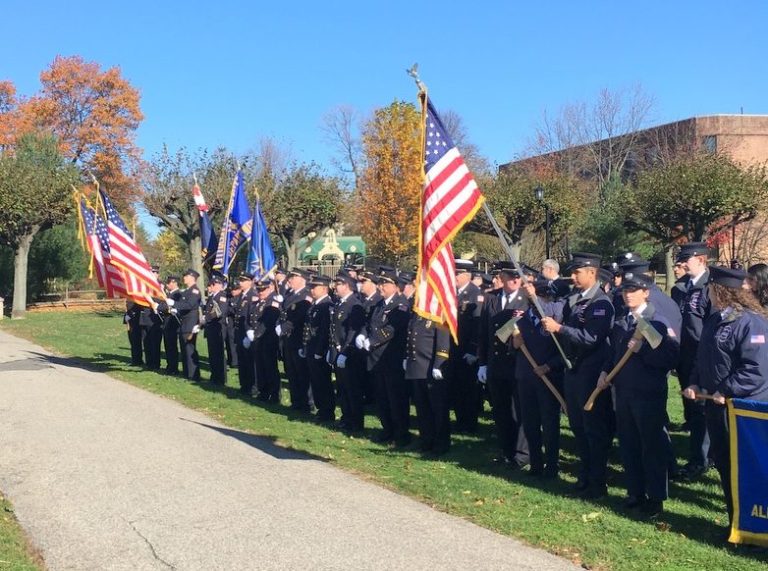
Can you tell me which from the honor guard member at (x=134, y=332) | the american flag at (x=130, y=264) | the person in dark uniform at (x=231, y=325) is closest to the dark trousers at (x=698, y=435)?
the person in dark uniform at (x=231, y=325)

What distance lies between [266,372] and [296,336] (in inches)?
54.6

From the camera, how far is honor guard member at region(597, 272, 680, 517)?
20.2 feet

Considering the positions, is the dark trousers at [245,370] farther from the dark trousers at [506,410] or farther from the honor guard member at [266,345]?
the dark trousers at [506,410]

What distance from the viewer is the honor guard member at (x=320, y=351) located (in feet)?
34.0

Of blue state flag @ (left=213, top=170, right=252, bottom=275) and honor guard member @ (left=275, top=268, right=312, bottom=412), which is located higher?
blue state flag @ (left=213, top=170, right=252, bottom=275)

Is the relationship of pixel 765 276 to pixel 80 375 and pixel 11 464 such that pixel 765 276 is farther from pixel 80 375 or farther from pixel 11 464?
pixel 80 375

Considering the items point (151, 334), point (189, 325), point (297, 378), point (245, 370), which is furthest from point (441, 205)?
point (151, 334)

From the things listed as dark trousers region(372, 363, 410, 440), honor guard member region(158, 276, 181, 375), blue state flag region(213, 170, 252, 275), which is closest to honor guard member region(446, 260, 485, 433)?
dark trousers region(372, 363, 410, 440)

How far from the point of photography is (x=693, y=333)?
768cm

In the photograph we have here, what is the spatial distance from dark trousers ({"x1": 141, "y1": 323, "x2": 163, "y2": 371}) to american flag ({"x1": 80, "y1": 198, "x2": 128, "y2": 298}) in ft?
3.84

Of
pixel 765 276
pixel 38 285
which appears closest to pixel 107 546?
pixel 765 276

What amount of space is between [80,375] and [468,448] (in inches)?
347

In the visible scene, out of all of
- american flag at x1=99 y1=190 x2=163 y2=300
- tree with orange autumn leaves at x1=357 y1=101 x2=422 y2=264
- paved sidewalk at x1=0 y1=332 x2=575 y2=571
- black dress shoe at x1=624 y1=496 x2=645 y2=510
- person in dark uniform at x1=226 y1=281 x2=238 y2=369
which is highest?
tree with orange autumn leaves at x1=357 y1=101 x2=422 y2=264

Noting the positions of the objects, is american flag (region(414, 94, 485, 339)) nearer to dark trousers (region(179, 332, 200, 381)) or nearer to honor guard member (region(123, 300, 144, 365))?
dark trousers (region(179, 332, 200, 381))
